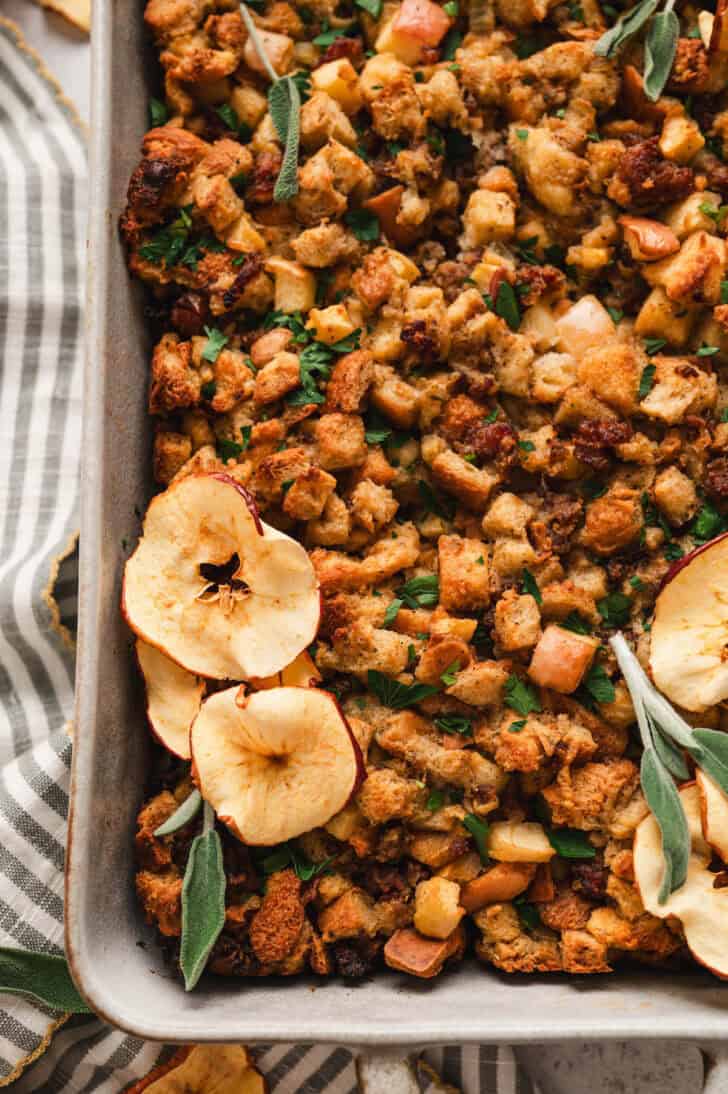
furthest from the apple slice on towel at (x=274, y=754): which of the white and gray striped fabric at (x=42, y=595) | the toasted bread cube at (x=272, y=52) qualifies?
the toasted bread cube at (x=272, y=52)

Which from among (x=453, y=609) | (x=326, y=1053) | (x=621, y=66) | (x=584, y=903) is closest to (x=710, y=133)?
(x=621, y=66)

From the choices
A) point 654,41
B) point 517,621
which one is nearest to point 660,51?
point 654,41

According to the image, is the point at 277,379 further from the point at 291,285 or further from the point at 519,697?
the point at 519,697

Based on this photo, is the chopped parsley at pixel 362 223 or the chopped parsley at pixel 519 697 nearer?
the chopped parsley at pixel 519 697

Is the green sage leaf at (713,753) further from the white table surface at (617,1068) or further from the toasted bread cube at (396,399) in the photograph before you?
the white table surface at (617,1068)

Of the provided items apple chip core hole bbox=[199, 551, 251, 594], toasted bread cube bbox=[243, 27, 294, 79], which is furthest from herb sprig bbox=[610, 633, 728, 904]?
toasted bread cube bbox=[243, 27, 294, 79]

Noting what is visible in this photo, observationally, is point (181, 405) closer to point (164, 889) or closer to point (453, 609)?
point (453, 609)
